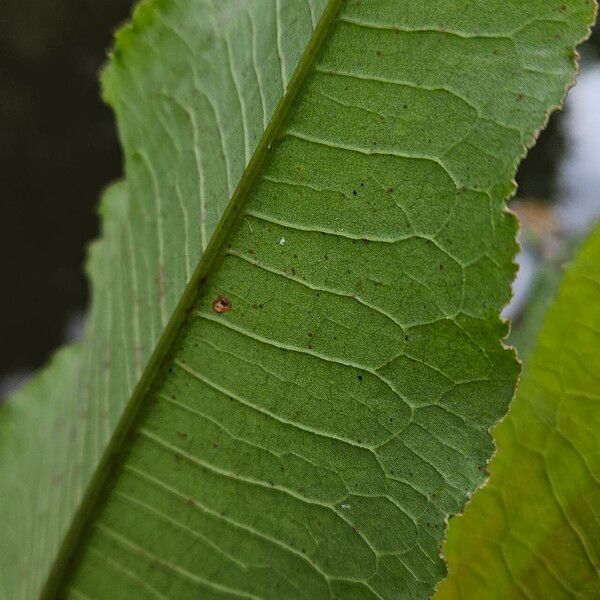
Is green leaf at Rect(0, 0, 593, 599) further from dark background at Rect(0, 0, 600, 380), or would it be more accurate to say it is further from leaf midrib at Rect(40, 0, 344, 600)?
dark background at Rect(0, 0, 600, 380)

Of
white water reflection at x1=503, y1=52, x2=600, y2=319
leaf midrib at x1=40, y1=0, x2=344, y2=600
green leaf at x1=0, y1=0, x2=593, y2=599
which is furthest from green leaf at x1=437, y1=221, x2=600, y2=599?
white water reflection at x1=503, y1=52, x2=600, y2=319

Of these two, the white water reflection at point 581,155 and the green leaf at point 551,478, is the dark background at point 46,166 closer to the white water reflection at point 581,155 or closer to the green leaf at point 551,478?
the white water reflection at point 581,155

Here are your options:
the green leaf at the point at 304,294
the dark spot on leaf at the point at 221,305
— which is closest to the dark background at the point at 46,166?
the green leaf at the point at 304,294

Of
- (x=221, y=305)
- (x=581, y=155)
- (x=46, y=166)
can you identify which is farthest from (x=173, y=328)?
(x=581, y=155)

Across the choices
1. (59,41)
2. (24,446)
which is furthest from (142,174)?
(59,41)

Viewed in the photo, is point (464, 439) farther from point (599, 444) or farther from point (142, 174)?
point (142, 174)

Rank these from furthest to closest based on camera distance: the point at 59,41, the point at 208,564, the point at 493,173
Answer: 1. the point at 59,41
2. the point at 208,564
3. the point at 493,173

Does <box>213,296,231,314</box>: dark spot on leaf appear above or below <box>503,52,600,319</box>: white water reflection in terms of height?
below

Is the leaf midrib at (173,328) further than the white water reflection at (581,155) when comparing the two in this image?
No
